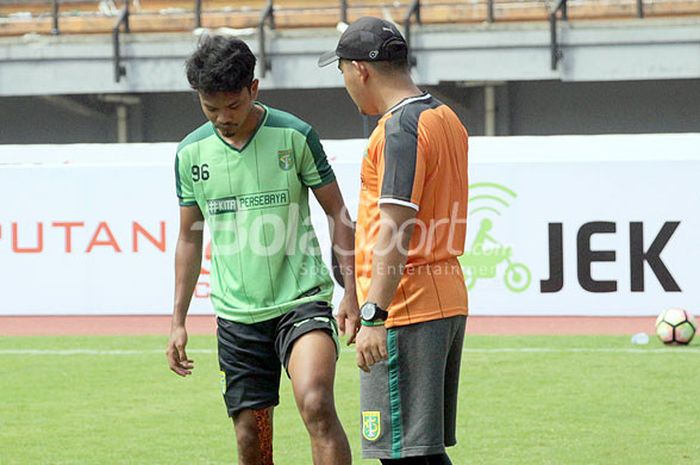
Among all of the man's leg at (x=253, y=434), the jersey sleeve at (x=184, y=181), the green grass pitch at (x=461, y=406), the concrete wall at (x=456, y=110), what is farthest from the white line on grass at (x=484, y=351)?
the concrete wall at (x=456, y=110)

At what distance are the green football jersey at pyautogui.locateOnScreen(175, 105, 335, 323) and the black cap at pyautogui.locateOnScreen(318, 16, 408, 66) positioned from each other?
874mm

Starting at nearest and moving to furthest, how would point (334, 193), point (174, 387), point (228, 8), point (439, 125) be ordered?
1. point (439, 125)
2. point (334, 193)
3. point (174, 387)
4. point (228, 8)

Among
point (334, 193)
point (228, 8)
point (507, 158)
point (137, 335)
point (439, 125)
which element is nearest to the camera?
point (439, 125)

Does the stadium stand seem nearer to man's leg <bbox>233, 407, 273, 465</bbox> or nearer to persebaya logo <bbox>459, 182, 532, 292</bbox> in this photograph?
persebaya logo <bbox>459, 182, 532, 292</bbox>

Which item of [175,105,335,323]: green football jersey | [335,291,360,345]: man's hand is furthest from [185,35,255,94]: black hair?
[335,291,360,345]: man's hand

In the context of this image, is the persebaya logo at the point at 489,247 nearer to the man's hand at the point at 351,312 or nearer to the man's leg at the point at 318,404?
the man's hand at the point at 351,312

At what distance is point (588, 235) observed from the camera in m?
15.1

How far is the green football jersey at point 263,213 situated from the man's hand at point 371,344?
0.96 m

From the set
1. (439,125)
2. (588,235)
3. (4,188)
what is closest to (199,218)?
(439,125)

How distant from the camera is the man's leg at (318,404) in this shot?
17.1 feet

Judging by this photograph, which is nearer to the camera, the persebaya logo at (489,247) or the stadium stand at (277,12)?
the persebaya logo at (489,247)

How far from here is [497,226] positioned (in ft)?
50.2

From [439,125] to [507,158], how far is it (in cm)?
1087

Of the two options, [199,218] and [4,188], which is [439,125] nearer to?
[199,218]
